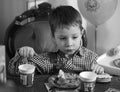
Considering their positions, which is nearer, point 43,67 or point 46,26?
point 43,67

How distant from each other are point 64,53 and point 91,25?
3.66ft

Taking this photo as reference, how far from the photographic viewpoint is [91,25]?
2363 mm

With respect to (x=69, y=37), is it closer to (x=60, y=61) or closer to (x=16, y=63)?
(x=60, y=61)

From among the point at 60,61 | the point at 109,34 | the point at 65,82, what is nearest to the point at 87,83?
the point at 65,82

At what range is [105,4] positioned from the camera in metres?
1.90

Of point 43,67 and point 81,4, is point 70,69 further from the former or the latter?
point 81,4

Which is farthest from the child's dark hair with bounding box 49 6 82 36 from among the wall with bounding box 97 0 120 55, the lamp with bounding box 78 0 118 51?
the wall with bounding box 97 0 120 55

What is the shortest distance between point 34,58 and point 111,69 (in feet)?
1.68

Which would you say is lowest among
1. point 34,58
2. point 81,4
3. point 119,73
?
point 119,73

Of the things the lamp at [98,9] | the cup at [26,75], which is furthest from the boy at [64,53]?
the lamp at [98,9]

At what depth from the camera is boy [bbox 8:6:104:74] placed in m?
1.19

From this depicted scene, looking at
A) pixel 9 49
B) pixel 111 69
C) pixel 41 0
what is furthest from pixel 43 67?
pixel 41 0

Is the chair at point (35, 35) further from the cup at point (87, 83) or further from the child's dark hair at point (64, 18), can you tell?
the cup at point (87, 83)

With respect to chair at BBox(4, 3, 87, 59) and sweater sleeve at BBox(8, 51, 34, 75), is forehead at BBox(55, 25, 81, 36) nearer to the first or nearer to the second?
sweater sleeve at BBox(8, 51, 34, 75)
